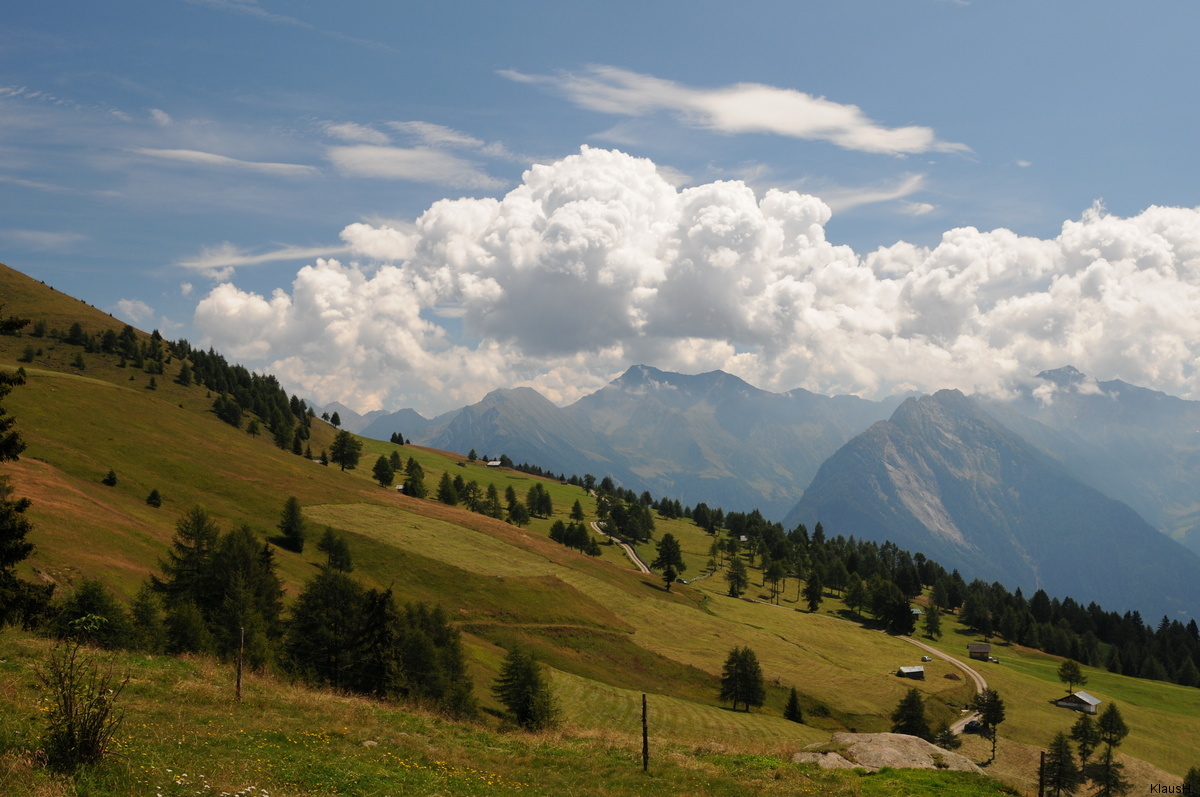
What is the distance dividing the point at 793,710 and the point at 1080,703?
69.8 metres

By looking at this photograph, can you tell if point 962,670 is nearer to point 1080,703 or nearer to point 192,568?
point 1080,703

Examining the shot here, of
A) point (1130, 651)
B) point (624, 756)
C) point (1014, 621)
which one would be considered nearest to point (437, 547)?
point (624, 756)

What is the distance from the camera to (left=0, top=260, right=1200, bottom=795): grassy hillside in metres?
21.4

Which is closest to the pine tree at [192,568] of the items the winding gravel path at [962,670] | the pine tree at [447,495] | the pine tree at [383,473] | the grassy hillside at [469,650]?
the grassy hillside at [469,650]

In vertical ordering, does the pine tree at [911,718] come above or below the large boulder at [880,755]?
below

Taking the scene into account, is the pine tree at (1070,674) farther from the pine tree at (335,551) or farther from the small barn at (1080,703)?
the pine tree at (335,551)

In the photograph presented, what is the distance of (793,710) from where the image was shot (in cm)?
9338

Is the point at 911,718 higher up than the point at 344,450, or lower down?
lower down

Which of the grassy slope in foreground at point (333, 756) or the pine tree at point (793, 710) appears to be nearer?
the grassy slope in foreground at point (333, 756)

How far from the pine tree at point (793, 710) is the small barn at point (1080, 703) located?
65.0m

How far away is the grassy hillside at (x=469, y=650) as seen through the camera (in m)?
21.4

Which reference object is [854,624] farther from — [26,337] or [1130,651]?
[26,337]

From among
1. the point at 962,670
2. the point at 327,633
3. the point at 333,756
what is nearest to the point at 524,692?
the point at 327,633

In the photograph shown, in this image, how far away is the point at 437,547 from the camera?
382ft
